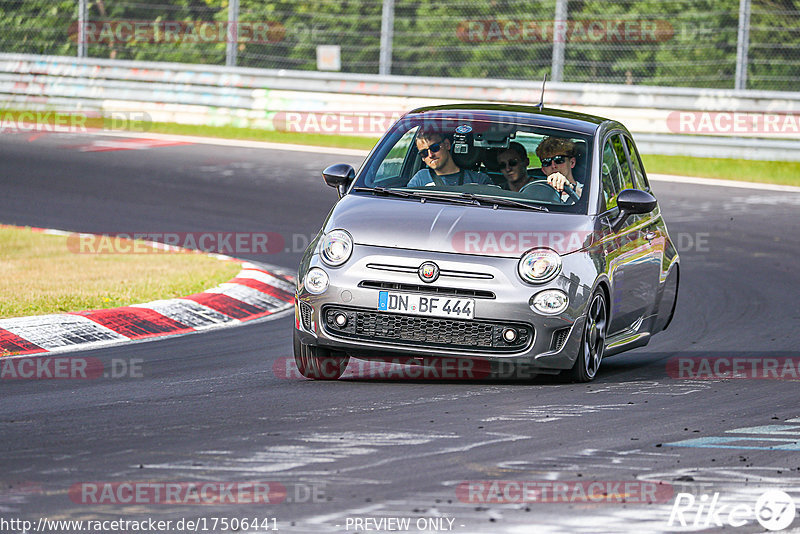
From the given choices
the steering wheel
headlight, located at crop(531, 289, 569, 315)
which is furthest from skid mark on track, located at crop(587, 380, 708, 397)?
the steering wheel

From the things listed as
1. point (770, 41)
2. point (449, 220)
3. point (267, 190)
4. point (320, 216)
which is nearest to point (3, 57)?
point (267, 190)

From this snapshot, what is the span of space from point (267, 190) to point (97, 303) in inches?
299

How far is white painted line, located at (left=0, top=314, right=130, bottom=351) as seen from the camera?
8945 millimetres

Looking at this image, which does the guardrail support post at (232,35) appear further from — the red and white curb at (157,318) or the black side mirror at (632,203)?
the black side mirror at (632,203)

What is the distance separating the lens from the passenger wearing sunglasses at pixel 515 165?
8.45 metres

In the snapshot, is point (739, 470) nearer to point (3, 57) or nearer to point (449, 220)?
point (449, 220)

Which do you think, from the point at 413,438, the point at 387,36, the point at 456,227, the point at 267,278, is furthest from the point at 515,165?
the point at 387,36

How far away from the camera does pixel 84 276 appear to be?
37.9 ft

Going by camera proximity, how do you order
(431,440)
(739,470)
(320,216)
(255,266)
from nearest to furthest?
(739,470)
(431,440)
(255,266)
(320,216)

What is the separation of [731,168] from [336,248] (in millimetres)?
13689

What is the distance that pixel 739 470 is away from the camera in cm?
576

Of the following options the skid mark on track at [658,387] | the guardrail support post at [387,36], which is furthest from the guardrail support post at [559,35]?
the skid mark on track at [658,387]

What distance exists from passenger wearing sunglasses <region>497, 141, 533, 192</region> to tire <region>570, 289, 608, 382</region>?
82cm

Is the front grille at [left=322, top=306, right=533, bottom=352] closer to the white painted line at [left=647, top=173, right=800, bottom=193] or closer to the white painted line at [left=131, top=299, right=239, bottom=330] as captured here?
the white painted line at [left=131, top=299, right=239, bottom=330]
